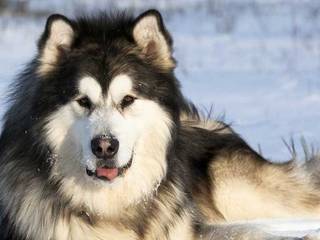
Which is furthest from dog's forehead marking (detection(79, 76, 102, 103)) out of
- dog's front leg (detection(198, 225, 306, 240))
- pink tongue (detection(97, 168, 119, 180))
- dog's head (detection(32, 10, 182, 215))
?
dog's front leg (detection(198, 225, 306, 240))

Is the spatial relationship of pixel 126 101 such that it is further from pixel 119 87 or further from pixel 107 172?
pixel 107 172

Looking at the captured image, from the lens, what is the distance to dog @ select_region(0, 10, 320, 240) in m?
4.20

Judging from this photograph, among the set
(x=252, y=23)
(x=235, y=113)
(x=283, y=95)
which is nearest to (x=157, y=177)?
(x=235, y=113)

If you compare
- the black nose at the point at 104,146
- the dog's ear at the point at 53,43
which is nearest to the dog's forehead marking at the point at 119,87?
the black nose at the point at 104,146

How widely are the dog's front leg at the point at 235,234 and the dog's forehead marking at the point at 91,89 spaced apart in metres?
1.21

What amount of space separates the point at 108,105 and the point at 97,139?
259mm

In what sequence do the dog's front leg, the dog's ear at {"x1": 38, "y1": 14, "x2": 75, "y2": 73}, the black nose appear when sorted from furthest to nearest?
the dog's front leg, the dog's ear at {"x1": 38, "y1": 14, "x2": 75, "y2": 73}, the black nose

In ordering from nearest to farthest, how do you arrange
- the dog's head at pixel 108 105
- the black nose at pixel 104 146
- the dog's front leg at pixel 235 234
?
the black nose at pixel 104 146 → the dog's head at pixel 108 105 → the dog's front leg at pixel 235 234

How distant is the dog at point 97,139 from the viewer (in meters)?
4.20

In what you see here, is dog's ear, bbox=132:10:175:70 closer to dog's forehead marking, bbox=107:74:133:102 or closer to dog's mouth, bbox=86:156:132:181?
dog's forehead marking, bbox=107:74:133:102

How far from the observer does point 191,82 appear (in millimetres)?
11023

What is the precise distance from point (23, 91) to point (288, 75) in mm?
7540

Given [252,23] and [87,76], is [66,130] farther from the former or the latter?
[252,23]

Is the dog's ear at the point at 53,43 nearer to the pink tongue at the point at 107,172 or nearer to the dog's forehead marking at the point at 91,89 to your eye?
the dog's forehead marking at the point at 91,89
